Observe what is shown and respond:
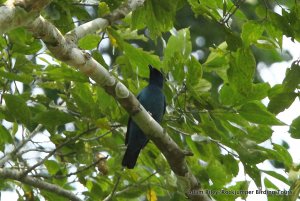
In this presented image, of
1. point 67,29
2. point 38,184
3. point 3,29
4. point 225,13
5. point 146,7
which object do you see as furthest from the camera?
point 38,184

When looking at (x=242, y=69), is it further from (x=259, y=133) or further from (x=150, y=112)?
(x=150, y=112)

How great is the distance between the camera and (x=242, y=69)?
3.22m

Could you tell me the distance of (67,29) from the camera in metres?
3.64

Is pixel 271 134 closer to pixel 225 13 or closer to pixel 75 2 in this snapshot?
pixel 225 13

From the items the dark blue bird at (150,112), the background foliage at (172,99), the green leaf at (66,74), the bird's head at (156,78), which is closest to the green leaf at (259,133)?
the background foliage at (172,99)

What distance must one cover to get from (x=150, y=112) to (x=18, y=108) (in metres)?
1.33

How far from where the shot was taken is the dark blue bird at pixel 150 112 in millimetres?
4613

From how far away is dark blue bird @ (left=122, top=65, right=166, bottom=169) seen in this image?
15.1 feet

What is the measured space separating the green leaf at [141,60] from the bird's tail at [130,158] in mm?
706

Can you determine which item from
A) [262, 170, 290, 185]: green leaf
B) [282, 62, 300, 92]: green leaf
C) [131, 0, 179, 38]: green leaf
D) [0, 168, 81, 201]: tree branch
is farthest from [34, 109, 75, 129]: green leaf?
[282, 62, 300, 92]: green leaf

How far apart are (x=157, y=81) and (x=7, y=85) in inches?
64.8

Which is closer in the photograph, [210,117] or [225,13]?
[225,13]

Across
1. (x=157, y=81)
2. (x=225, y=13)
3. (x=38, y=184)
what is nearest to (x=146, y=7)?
(x=225, y=13)

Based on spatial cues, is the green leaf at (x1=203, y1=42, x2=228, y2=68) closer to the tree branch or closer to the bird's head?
the tree branch
